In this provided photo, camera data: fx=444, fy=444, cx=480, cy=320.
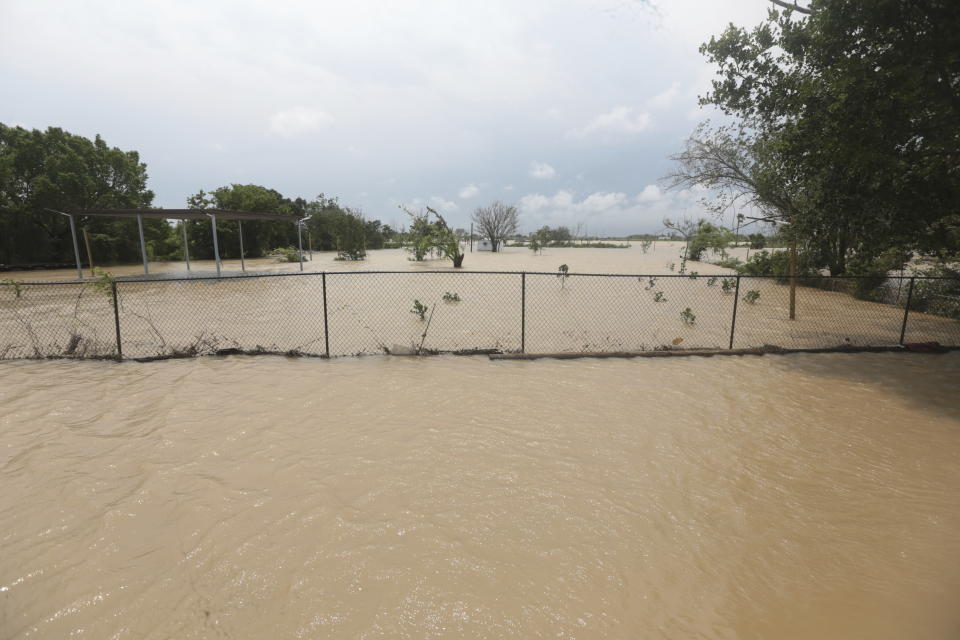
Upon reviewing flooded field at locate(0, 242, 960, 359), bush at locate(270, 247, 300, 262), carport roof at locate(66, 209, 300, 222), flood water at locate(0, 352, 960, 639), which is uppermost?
carport roof at locate(66, 209, 300, 222)

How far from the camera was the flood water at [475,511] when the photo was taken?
2.71 metres

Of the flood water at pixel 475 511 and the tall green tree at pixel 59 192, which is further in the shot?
the tall green tree at pixel 59 192

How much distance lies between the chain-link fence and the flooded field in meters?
0.05

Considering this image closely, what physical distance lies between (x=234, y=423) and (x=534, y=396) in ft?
12.5

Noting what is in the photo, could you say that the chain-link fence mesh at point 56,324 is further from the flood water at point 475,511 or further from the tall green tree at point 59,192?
the tall green tree at point 59,192

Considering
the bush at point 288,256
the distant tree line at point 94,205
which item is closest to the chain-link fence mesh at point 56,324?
the distant tree line at point 94,205

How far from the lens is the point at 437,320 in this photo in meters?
12.1

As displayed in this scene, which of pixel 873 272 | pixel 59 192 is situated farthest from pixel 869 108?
pixel 59 192

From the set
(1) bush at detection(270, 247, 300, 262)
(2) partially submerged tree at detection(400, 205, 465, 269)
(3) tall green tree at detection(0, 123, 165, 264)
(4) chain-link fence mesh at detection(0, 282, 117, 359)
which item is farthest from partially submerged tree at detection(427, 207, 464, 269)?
(3) tall green tree at detection(0, 123, 165, 264)

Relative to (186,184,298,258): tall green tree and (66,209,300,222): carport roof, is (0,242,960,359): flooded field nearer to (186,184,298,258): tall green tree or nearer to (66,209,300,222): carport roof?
(66,209,300,222): carport roof

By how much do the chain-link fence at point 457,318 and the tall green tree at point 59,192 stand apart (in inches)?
534

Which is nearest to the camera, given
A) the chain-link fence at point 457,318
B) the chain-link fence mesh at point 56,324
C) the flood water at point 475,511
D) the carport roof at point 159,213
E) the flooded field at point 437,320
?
the flood water at point 475,511

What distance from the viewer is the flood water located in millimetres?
2713

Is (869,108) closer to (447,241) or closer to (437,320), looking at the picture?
(437,320)
